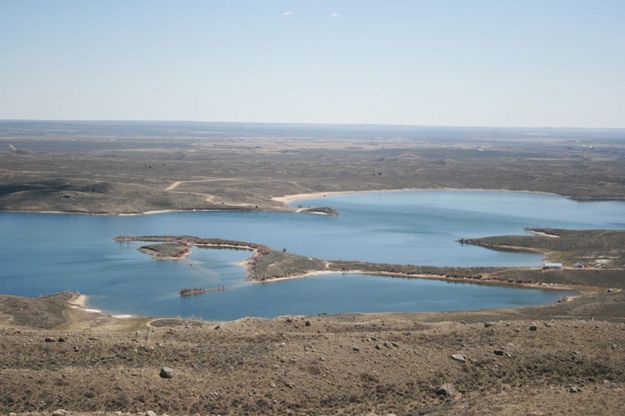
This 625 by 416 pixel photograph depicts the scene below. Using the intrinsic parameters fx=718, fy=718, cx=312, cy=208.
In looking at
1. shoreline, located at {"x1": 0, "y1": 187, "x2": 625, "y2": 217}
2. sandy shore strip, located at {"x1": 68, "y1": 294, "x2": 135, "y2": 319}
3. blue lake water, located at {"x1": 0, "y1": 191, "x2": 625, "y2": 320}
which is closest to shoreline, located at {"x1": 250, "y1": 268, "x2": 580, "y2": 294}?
blue lake water, located at {"x1": 0, "y1": 191, "x2": 625, "y2": 320}

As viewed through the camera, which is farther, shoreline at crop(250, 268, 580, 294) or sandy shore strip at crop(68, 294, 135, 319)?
shoreline at crop(250, 268, 580, 294)

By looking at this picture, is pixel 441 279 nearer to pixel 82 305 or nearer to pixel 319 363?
Result: pixel 82 305

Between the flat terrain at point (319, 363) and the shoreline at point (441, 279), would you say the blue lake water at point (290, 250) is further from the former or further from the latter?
the flat terrain at point (319, 363)

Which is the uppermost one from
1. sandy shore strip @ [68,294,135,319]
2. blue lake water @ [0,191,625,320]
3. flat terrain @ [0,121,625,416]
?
flat terrain @ [0,121,625,416]

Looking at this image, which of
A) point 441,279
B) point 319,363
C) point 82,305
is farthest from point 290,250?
point 319,363

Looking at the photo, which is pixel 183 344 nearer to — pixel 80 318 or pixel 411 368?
pixel 411 368

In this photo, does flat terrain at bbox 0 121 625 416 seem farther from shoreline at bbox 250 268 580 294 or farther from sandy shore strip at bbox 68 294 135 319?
shoreline at bbox 250 268 580 294

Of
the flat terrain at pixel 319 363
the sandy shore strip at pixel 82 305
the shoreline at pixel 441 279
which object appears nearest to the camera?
the flat terrain at pixel 319 363

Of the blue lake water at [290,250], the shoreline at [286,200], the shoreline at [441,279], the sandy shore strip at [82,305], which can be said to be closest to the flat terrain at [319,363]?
the sandy shore strip at [82,305]
